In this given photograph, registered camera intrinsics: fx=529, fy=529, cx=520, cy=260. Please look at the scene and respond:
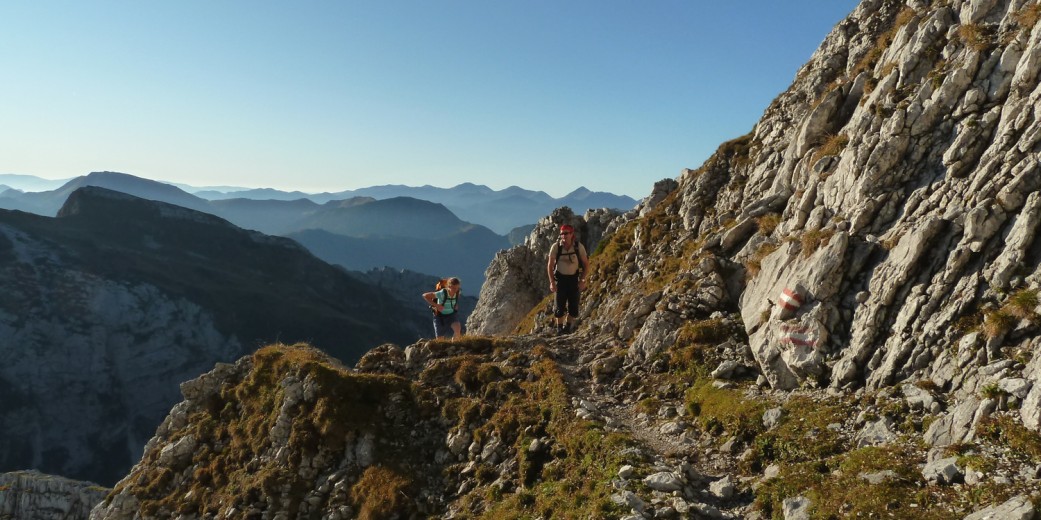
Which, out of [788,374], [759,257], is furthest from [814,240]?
[788,374]

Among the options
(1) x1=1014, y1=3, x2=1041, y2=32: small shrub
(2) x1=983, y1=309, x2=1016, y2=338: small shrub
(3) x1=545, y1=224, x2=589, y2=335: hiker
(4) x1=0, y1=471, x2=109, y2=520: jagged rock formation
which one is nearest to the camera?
(2) x1=983, y1=309, x2=1016, y2=338: small shrub

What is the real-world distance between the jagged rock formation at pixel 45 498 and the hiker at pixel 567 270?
43993 millimetres

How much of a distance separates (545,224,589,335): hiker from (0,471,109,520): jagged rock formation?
144ft

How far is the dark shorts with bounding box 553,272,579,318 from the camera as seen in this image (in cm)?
2547

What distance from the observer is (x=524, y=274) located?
57.9 meters

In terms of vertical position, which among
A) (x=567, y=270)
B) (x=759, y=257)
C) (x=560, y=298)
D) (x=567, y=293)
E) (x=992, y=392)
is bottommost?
(x=992, y=392)

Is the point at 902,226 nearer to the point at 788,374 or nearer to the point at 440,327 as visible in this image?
the point at 788,374

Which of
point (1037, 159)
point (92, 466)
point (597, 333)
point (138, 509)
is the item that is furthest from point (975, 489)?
point (92, 466)

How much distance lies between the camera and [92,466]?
14212 cm

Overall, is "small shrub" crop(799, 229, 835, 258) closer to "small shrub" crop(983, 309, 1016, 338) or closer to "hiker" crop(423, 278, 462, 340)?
"small shrub" crop(983, 309, 1016, 338)

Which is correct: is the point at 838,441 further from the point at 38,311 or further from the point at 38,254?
the point at 38,254

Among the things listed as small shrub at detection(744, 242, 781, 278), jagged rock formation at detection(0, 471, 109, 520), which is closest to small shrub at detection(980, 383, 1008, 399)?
small shrub at detection(744, 242, 781, 278)

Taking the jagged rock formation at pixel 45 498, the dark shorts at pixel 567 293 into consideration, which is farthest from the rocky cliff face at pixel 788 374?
the jagged rock formation at pixel 45 498

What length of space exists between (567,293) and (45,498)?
1971 inches
